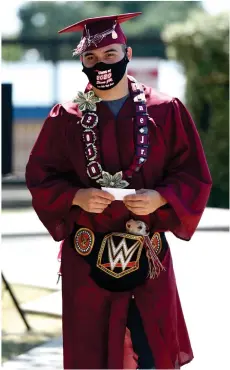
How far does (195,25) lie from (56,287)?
25.5 ft

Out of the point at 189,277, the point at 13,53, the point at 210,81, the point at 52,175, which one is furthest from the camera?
the point at 13,53

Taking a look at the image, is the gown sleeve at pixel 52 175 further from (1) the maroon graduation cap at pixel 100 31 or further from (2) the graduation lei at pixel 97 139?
(1) the maroon graduation cap at pixel 100 31

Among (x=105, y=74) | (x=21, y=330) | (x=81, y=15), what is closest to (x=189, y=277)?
(x=21, y=330)

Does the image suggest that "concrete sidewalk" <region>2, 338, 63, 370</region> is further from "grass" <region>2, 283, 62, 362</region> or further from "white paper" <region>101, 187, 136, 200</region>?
"white paper" <region>101, 187, 136, 200</region>

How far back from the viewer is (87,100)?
10.2ft

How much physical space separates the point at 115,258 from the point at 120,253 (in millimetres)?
29

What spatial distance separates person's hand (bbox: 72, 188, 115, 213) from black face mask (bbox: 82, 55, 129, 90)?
1.45ft

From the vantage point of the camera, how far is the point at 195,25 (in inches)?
545

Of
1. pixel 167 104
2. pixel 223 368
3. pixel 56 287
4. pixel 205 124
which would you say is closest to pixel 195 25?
pixel 205 124

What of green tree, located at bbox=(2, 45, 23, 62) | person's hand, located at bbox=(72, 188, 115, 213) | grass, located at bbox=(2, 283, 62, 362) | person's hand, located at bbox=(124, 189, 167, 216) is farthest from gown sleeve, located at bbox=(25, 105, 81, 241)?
green tree, located at bbox=(2, 45, 23, 62)

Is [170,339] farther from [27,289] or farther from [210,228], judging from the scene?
[210,228]

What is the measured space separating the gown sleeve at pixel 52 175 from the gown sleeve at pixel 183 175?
0.37 meters

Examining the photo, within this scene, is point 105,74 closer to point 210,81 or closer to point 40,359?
point 40,359

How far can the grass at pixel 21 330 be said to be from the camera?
5.48 metres
